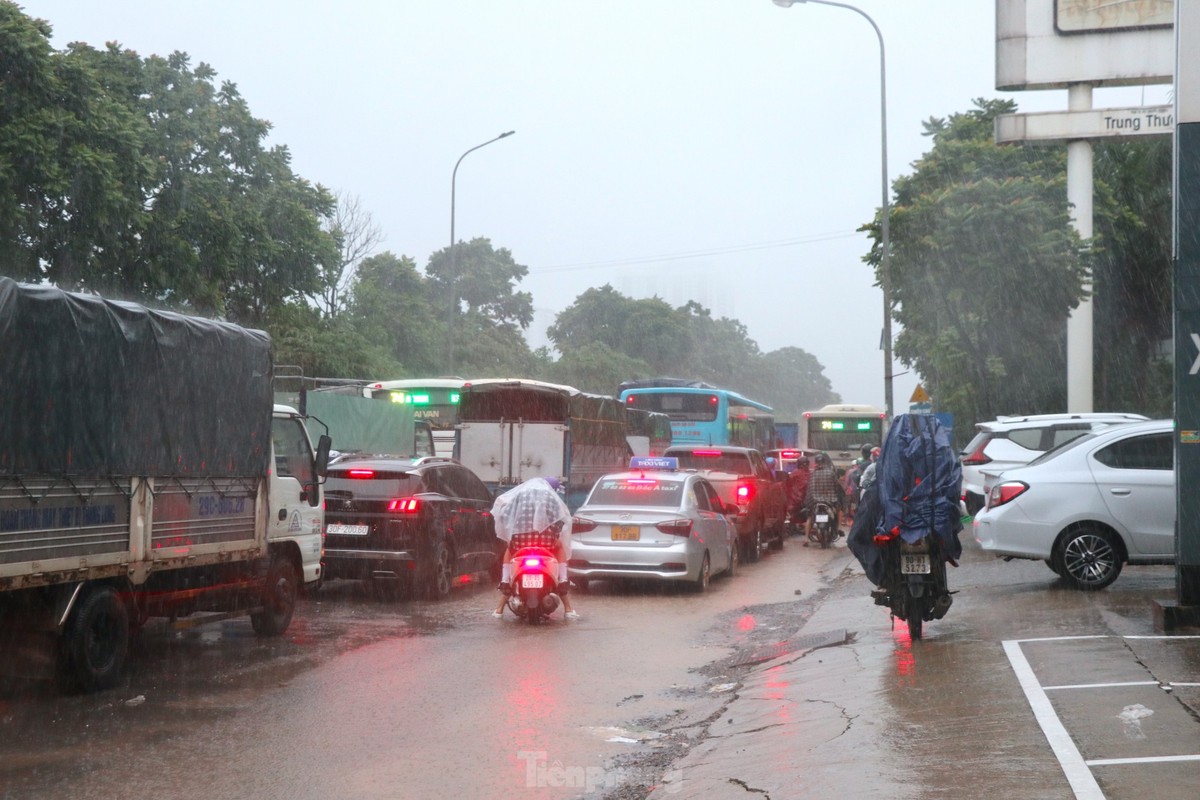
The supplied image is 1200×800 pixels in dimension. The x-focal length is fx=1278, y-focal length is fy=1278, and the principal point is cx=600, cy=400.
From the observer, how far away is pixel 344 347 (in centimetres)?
4509

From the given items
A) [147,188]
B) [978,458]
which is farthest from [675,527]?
[147,188]

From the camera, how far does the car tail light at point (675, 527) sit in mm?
14719

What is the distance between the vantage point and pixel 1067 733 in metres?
6.45

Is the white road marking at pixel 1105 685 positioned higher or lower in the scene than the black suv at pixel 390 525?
lower

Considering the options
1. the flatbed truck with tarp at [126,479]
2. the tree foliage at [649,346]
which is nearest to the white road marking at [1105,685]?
the flatbed truck with tarp at [126,479]

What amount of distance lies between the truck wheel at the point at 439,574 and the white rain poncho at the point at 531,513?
1.68 meters

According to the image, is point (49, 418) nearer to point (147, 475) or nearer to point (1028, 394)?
point (147, 475)

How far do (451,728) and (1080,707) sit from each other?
11.8 feet

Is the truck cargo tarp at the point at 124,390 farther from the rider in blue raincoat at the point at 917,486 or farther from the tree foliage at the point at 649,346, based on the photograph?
the tree foliage at the point at 649,346

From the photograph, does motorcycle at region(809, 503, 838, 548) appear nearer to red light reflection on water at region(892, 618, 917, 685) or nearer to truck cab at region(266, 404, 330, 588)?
red light reflection on water at region(892, 618, 917, 685)

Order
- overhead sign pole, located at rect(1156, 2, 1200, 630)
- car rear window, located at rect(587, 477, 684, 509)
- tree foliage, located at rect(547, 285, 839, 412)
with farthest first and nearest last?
1. tree foliage, located at rect(547, 285, 839, 412)
2. car rear window, located at rect(587, 477, 684, 509)
3. overhead sign pole, located at rect(1156, 2, 1200, 630)

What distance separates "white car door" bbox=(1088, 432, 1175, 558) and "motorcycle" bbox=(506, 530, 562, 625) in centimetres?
549

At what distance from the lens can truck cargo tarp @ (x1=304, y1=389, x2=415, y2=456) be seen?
84.6ft

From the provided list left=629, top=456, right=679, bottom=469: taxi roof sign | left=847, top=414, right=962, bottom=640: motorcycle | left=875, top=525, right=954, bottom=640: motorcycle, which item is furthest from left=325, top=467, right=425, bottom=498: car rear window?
left=629, top=456, right=679, bottom=469: taxi roof sign
